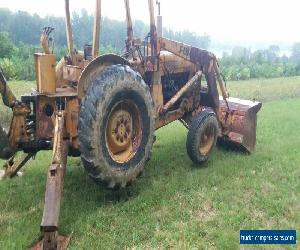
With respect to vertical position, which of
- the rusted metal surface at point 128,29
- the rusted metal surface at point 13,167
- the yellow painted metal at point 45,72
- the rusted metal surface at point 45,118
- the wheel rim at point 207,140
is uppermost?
the rusted metal surface at point 128,29

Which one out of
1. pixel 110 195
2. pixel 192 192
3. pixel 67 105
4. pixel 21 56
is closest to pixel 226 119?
pixel 192 192

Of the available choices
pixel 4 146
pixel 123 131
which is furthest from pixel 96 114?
pixel 4 146

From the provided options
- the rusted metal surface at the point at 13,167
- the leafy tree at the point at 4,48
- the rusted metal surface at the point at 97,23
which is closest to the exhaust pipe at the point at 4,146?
the rusted metal surface at the point at 13,167

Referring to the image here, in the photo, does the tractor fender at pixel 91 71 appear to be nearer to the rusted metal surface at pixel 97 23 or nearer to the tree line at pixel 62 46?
the rusted metal surface at pixel 97 23

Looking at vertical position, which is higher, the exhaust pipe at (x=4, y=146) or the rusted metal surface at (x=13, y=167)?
the exhaust pipe at (x=4, y=146)

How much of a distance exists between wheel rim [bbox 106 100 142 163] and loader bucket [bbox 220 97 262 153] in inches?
114

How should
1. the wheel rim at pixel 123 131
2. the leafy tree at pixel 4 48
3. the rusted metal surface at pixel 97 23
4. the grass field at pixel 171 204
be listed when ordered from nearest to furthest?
the grass field at pixel 171 204 → the wheel rim at pixel 123 131 → the rusted metal surface at pixel 97 23 → the leafy tree at pixel 4 48

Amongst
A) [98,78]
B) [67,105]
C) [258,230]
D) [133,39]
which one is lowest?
[258,230]

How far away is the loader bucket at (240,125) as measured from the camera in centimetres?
806

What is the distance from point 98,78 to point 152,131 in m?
1.18

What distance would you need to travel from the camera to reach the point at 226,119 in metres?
8.17

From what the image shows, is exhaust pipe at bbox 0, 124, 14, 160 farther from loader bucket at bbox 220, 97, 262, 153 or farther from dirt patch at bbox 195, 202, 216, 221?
loader bucket at bbox 220, 97, 262, 153

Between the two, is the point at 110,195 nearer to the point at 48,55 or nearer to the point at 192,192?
the point at 192,192

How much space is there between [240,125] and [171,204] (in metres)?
3.26
